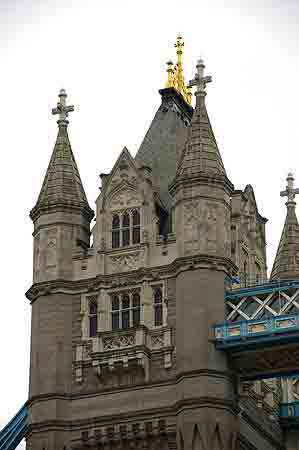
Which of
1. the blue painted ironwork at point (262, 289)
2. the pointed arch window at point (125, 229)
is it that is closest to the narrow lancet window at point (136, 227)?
the pointed arch window at point (125, 229)

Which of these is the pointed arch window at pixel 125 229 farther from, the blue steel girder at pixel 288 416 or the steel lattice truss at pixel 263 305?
the blue steel girder at pixel 288 416

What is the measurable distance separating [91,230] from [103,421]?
10.0m

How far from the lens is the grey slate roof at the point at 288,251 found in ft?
270

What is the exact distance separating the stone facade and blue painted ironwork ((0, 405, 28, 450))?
267cm

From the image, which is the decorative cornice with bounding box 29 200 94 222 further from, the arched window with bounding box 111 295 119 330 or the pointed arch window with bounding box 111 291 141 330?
the pointed arch window with bounding box 111 291 141 330

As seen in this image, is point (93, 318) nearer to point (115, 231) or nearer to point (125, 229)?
point (115, 231)

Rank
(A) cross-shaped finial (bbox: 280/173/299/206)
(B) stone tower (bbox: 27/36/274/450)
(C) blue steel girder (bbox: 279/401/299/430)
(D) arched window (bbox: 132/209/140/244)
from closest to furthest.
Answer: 1. (B) stone tower (bbox: 27/36/274/450)
2. (D) arched window (bbox: 132/209/140/244)
3. (C) blue steel girder (bbox: 279/401/299/430)
4. (A) cross-shaped finial (bbox: 280/173/299/206)

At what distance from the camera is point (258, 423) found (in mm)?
72062

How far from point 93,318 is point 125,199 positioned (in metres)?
6.11

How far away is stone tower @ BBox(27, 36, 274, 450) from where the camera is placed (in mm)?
67500

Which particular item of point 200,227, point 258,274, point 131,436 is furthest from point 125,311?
point 258,274

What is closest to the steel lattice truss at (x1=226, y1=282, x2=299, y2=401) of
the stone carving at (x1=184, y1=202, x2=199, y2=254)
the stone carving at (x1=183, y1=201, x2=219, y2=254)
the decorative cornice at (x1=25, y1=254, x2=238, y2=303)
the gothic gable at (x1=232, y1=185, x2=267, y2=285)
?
the decorative cornice at (x1=25, y1=254, x2=238, y2=303)

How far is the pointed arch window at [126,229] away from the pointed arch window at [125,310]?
2.73 m

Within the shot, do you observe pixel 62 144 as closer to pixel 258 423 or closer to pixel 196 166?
pixel 196 166
